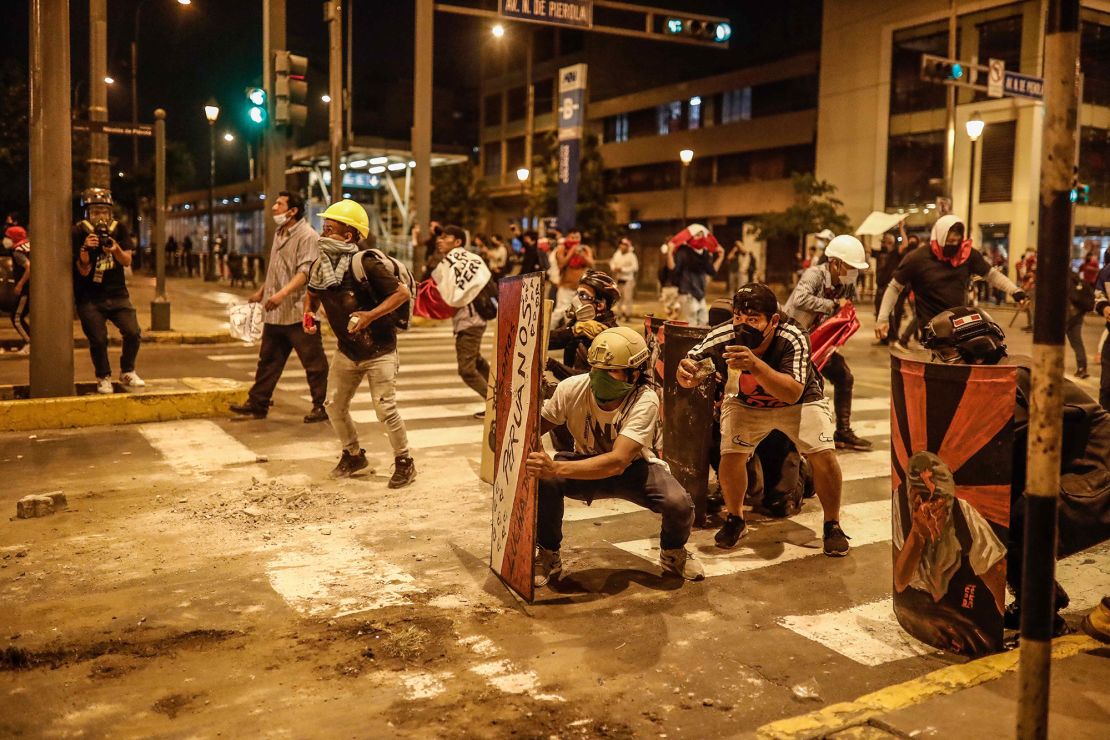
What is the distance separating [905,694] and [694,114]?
185 feet

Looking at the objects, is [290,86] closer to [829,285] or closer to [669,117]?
[829,285]

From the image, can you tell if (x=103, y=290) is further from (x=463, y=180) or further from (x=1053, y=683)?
(x=463, y=180)

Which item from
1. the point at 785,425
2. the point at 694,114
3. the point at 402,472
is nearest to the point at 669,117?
the point at 694,114

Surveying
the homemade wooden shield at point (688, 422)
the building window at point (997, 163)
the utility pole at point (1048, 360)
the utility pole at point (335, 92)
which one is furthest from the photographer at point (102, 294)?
the building window at point (997, 163)

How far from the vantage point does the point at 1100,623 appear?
4.41 m

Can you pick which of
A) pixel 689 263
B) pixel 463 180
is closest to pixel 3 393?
pixel 689 263

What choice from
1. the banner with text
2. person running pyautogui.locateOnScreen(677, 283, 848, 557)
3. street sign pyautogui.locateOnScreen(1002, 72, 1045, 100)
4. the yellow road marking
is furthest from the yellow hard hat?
street sign pyautogui.locateOnScreen(1002, 72, 1045, 100)

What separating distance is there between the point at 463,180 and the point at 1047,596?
208 ft

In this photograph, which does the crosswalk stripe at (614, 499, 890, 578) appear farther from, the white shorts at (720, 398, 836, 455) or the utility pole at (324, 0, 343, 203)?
the utility pole at (324, 0, 343, 203)

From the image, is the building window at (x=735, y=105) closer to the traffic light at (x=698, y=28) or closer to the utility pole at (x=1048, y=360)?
the traffic light at (x=698, y=28)

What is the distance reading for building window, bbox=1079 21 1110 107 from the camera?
39.7 m

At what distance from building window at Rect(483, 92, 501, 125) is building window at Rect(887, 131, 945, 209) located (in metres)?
35.5

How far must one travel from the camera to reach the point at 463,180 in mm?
64500

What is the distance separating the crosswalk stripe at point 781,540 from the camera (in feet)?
18.7
